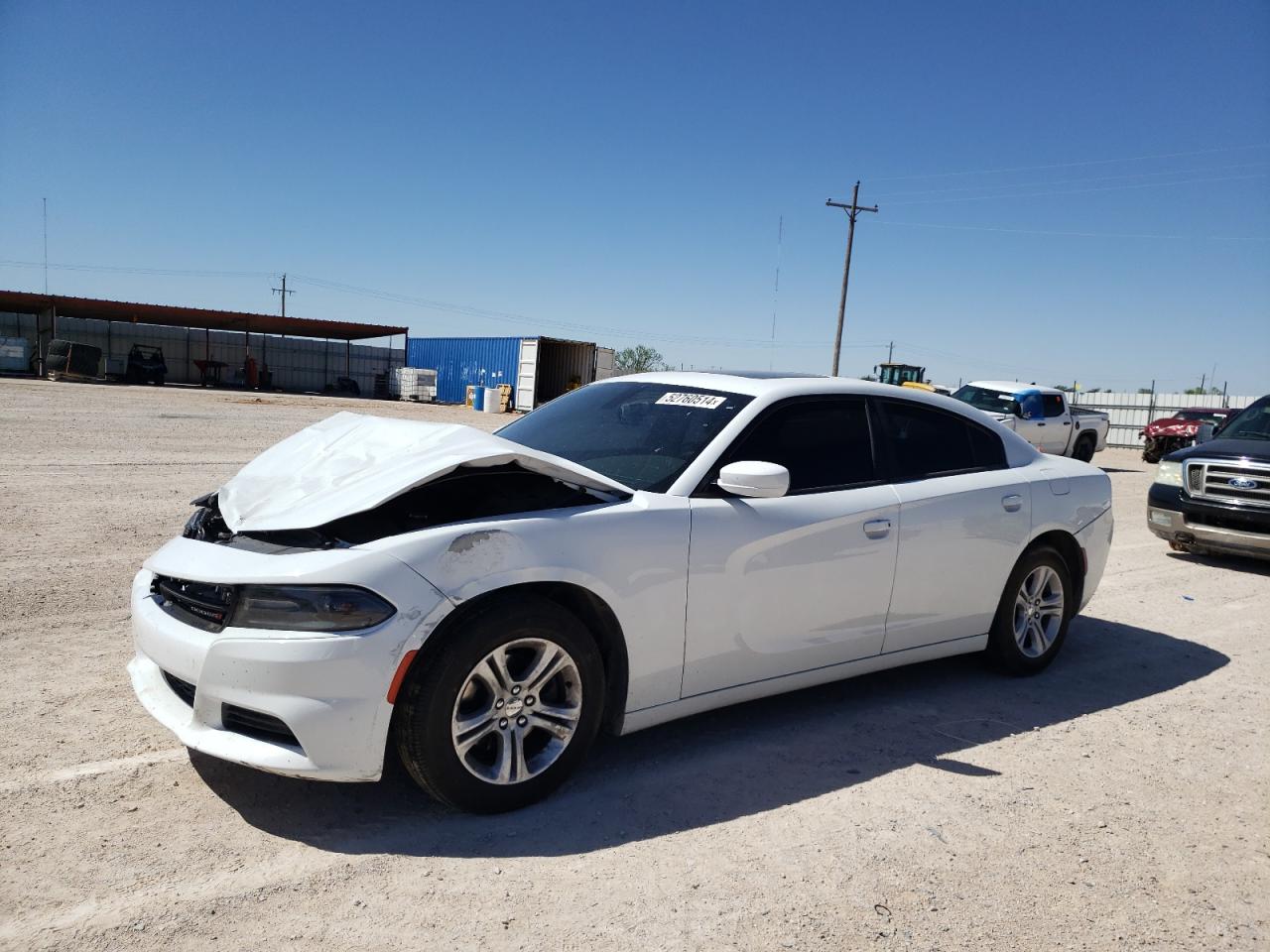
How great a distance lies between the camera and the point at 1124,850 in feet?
10.2

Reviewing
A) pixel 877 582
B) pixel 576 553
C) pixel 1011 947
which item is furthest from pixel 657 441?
pixel 1011 947

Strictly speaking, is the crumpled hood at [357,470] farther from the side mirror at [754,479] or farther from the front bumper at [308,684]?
the side mirror at [754,479]

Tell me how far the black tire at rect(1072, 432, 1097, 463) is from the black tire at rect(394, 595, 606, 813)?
19.3 meters

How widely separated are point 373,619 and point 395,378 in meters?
49.2

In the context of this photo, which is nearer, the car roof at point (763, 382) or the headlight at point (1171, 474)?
the car roof at point (763, 382)

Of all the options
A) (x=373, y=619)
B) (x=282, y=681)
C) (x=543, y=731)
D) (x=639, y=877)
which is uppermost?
(x=373, y=619)

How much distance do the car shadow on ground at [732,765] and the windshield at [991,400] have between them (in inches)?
542

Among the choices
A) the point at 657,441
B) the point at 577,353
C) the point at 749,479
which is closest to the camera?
the point at 749,479

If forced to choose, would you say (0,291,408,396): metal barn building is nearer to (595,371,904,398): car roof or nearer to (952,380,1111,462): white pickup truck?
(952,380,1111,462): white pickup truck

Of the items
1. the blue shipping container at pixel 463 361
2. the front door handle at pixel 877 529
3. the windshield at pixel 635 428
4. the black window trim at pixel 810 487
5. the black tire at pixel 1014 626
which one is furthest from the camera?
the blue shipping container at pixel 463 361

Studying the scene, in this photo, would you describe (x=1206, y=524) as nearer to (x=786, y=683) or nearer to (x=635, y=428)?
(x=786, y=683)

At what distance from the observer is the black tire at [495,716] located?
2832 mm

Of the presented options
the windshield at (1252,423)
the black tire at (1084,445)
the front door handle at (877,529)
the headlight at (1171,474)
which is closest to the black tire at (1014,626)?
the front door handle at (877,529)

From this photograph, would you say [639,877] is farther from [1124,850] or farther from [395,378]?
[395,378]
